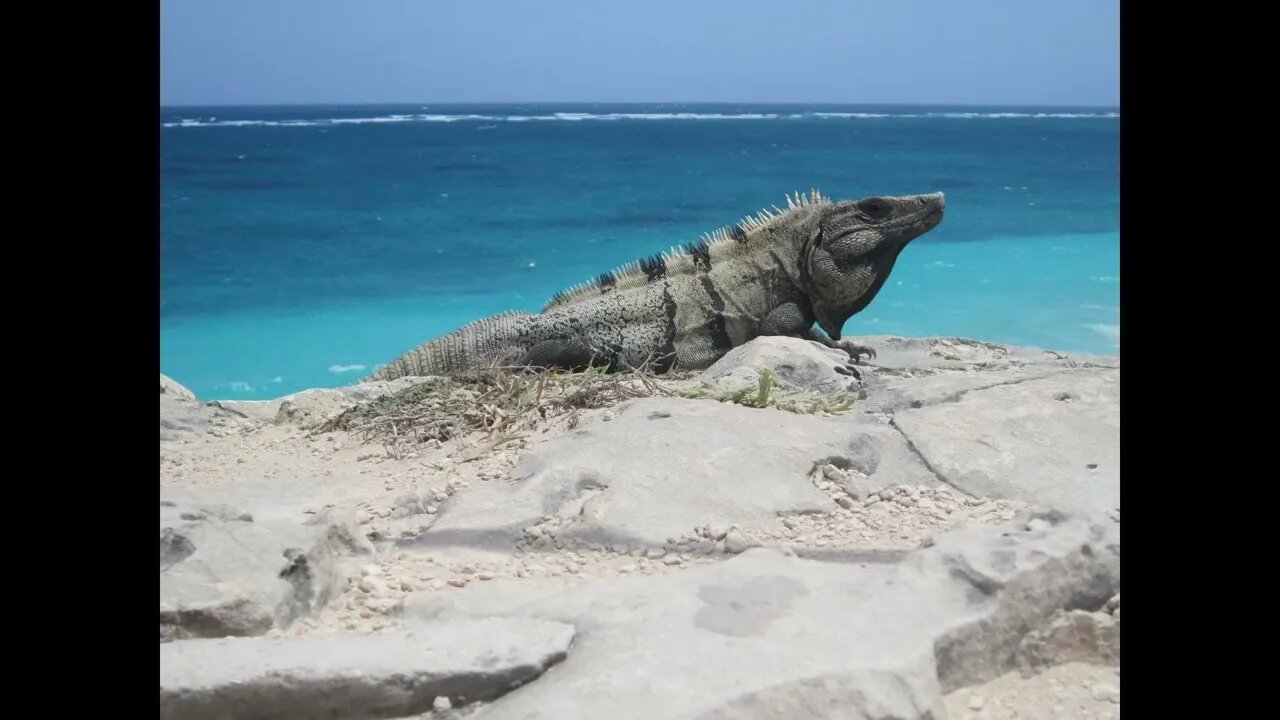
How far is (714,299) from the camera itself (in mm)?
7000

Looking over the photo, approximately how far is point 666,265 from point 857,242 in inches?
48.1

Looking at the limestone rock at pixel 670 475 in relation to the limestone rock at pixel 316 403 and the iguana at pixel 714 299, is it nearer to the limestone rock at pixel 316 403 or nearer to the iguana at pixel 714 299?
the limestone rock at pixel 316 403

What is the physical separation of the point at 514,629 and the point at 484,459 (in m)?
1.64

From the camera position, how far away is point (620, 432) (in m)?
3.75

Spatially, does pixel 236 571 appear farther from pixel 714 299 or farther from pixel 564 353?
pixel 714 299

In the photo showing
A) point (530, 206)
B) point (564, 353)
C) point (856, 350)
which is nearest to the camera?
point (856, 350)

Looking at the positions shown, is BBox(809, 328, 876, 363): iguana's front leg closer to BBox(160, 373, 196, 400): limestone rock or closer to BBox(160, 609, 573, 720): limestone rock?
BBox(160, 373, 196, 400): limestone rock

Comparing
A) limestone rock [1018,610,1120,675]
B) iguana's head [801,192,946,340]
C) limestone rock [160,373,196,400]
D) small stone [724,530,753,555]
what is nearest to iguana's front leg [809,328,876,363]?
iguana's head [801,192,946,340]

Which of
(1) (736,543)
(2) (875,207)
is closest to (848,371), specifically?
(2) (875,207)

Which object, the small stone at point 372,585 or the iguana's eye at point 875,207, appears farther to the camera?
the iguana's eye at point 875,207

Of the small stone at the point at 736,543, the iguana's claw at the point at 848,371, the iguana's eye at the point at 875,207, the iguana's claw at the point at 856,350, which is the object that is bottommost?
the small stone at the point at 736,543

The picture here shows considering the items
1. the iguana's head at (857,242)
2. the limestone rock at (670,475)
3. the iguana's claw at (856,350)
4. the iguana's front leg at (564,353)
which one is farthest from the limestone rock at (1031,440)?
the iguana's front leg at (564,353)

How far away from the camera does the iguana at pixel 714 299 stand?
674 cm
